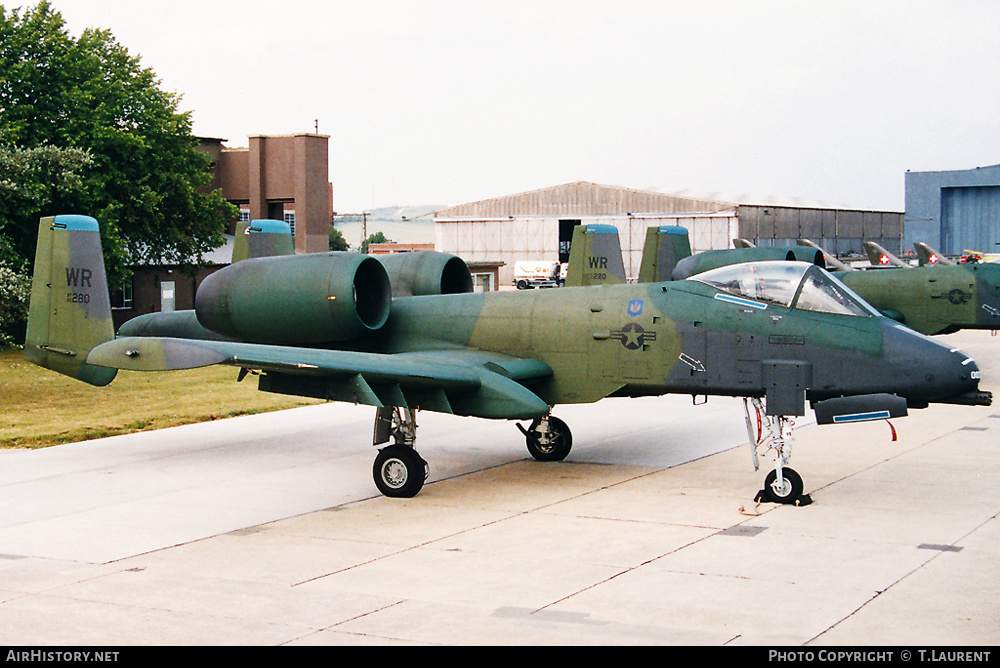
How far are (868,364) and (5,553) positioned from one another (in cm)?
866

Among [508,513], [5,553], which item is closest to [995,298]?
[508,513]

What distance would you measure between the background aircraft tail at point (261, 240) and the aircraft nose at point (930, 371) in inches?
341

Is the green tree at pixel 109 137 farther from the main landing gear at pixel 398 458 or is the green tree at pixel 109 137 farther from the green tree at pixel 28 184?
the main landing gear at pixel 398 458

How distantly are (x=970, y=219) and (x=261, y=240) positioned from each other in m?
71.6

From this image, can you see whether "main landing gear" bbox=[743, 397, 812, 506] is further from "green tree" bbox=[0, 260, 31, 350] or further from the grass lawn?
"green tree" bbox=[0, 260, 31, 350]

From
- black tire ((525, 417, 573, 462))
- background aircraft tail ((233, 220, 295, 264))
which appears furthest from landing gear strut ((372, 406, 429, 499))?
background aircraft tail ((233, 220, 295, 264))

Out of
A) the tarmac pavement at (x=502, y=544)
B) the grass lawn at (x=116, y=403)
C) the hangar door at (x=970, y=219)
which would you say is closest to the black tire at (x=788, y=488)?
the tarmac pavement at (x=502, y=544)

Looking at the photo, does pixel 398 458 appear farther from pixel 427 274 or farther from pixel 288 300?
pixel 427 274

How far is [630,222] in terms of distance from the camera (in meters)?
66.2

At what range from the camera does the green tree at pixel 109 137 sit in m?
34.2

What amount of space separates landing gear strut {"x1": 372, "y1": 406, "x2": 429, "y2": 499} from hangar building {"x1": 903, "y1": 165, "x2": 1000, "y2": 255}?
70.9 metres

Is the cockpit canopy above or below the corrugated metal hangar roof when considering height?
below

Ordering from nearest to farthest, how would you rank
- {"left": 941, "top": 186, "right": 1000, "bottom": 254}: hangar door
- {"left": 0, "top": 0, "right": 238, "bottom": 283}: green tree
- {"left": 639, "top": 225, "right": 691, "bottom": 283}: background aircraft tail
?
{"left": 639, "top": 225, "right": 691, "bottom": 283}: background aircraft tail → {"left": 0, "top": 0, "right": 238, "bottom": 283}: green tree → {"left": 941, "top": 186, "right": 1000, "bottom": 254}: hangar door

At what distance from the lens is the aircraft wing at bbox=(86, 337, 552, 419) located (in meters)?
10.6
